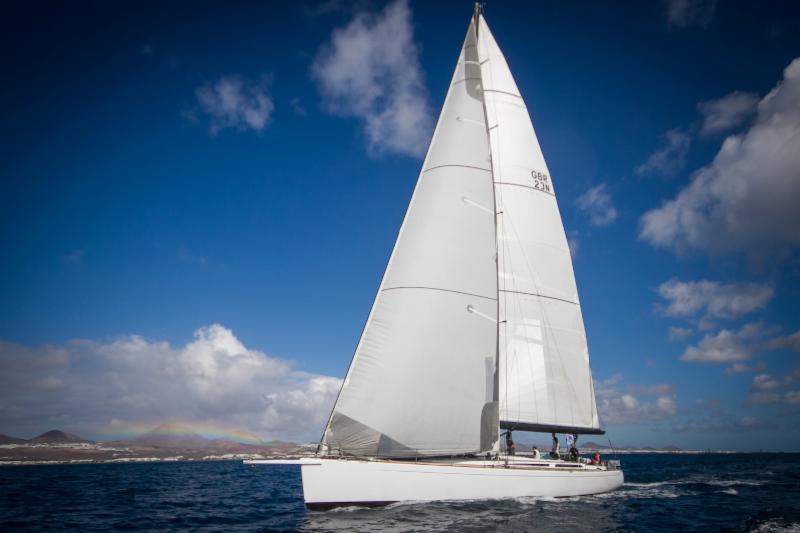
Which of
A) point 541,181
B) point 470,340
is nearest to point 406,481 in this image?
point 470,340

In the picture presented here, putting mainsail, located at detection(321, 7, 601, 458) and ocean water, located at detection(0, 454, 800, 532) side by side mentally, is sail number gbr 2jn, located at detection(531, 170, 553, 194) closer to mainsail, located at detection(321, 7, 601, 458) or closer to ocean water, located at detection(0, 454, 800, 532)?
mainsail, located at detection(321, 7, 601, 458)

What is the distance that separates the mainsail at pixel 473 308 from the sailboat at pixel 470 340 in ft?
0.16

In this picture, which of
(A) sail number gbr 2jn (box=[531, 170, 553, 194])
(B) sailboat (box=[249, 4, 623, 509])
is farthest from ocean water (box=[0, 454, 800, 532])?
(A) sail number gbr 2jn (box=[531, 170, 553, 194])

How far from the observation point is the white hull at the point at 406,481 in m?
13.7

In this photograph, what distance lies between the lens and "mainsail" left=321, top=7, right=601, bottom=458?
15352 mm

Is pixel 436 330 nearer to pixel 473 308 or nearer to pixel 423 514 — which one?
pixel 473 308

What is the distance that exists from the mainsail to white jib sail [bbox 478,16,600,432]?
0.17 feet

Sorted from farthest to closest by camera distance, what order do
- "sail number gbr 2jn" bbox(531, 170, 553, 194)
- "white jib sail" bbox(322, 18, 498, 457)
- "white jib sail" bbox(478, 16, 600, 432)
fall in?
"sail number gbr 2jn" bbox(531, 170, 553, 194) → "white jib sail" bbox(478, 16, 600, 432) → "white jib sail" bbox(322, 18, 498, 457)

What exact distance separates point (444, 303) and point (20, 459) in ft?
351

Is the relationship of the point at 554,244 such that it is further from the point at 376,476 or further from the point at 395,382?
the point at 376,476

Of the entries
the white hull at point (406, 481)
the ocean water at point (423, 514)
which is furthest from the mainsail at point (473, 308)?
the ocean water at point (423, 514)

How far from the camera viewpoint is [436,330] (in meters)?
16.3

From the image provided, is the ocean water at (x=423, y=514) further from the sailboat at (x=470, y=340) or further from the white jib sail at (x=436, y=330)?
the white jib sail at (x=436, y=330)

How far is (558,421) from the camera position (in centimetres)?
1970
